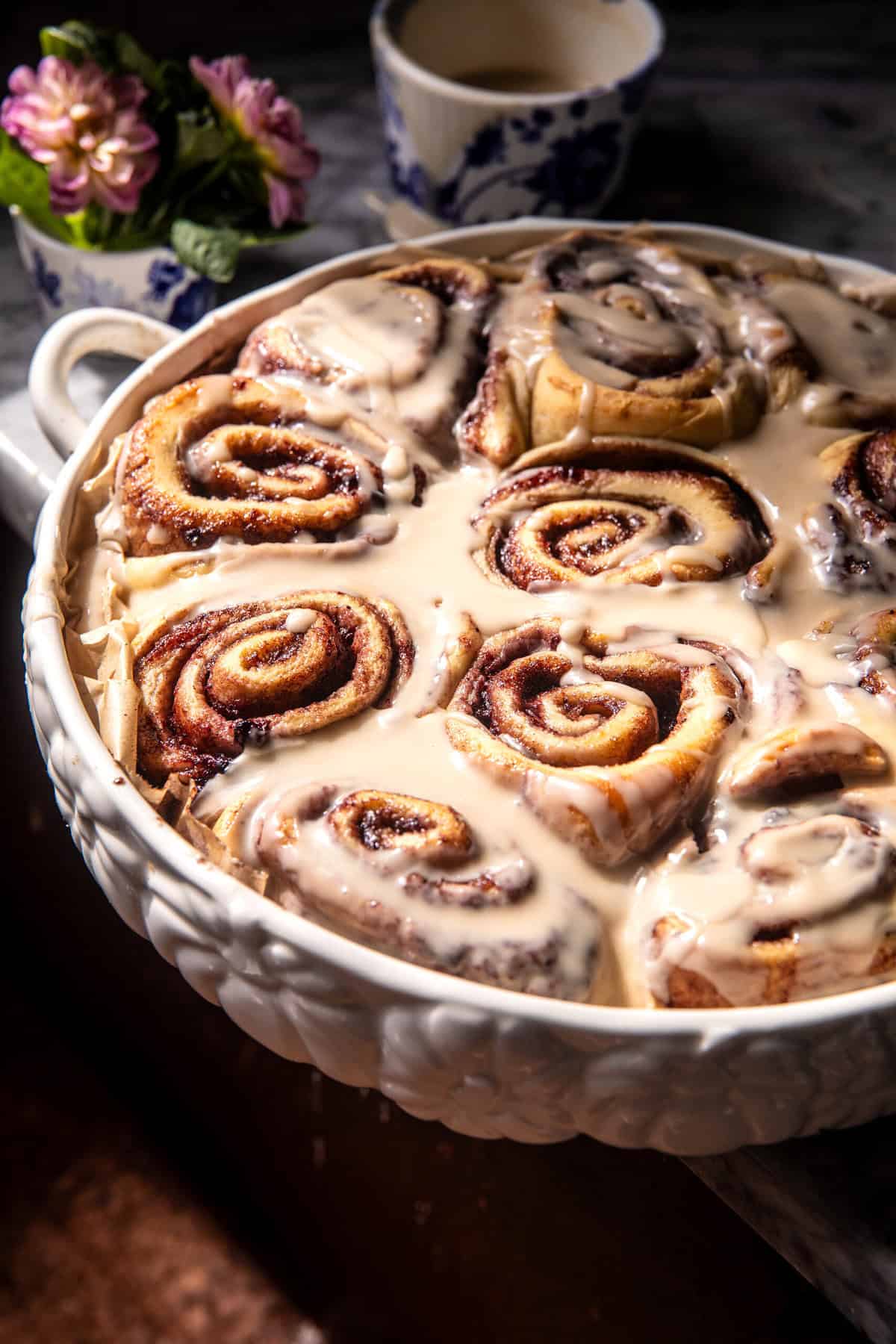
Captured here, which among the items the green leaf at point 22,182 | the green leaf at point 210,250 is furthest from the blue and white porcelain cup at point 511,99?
the green leaf at point 22,182

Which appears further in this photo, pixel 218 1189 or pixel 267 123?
pixel 218 1189

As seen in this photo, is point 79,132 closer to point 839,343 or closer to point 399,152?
point 399,152

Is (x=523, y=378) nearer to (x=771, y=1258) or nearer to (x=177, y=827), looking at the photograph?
(x=177, y=827)

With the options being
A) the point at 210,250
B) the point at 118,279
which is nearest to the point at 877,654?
the point at 210,250

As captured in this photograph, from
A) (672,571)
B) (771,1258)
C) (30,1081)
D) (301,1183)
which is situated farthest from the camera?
(30,1081)

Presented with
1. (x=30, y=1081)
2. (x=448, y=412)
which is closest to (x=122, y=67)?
(x=448, y=412)

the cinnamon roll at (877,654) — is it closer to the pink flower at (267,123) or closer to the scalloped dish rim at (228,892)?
the scalloped dish rim at (228,892)
